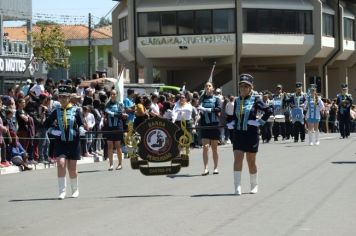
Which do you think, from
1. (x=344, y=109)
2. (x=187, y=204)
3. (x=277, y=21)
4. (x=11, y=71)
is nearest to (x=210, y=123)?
(x=187, y=204)

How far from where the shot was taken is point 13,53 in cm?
4447

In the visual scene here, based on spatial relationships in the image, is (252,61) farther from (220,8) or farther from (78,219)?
(78,219)

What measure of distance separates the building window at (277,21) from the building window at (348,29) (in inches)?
269

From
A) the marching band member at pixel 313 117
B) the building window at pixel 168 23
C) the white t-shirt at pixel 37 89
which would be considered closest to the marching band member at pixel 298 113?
the marching band member at pixel 313 117

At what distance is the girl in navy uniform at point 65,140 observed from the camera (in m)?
14.1

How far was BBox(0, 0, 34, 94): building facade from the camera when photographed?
41438mm

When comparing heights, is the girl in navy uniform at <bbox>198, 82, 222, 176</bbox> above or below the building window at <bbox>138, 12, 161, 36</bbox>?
below

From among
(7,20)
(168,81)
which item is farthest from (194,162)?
(168,81)

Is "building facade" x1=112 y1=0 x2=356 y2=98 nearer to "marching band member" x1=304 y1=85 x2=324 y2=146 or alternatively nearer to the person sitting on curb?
"marching band member" x1=304 y1=85 x2=324 y2=146

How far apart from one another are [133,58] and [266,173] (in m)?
43.9

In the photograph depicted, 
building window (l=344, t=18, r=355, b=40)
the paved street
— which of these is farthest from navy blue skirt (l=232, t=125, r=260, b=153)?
building window (l=344, t=18, r=355, b=40)

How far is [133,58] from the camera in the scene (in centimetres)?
6100

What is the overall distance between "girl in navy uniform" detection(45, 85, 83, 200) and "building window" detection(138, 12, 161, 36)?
148ft

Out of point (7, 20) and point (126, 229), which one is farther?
→ point (7, 20)
